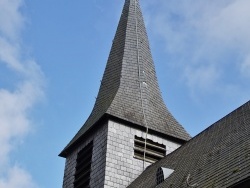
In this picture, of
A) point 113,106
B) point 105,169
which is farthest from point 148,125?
point 105,169

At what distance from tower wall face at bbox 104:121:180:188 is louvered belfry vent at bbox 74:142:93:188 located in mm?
1085

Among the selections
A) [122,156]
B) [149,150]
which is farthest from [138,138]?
[122,156]

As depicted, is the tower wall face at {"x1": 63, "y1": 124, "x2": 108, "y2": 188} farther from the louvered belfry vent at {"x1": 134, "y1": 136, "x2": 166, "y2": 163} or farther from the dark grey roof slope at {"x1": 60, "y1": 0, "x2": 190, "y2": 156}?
the louvered belfry vent at {"x1": 134, "y1": 136, "x2": 166, "y2": 163}

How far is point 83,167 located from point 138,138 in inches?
79.3

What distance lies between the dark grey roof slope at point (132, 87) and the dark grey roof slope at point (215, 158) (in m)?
2.35

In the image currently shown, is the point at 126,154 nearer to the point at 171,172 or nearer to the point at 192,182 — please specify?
the point at 171,172

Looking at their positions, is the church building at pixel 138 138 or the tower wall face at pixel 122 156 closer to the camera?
the church building at pixel 138 138

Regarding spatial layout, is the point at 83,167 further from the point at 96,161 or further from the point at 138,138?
the point at 138,138

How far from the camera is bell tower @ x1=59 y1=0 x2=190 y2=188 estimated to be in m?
15.1

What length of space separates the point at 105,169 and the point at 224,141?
4.53 m

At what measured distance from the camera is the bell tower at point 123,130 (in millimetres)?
15141

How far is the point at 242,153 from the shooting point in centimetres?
932

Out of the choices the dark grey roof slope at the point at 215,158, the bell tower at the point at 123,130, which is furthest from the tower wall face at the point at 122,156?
the dark grey roof slope at the point at 215,158

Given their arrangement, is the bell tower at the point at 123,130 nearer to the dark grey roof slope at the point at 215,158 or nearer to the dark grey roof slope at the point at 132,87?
the dark grey roof slope at the point at 132,87
